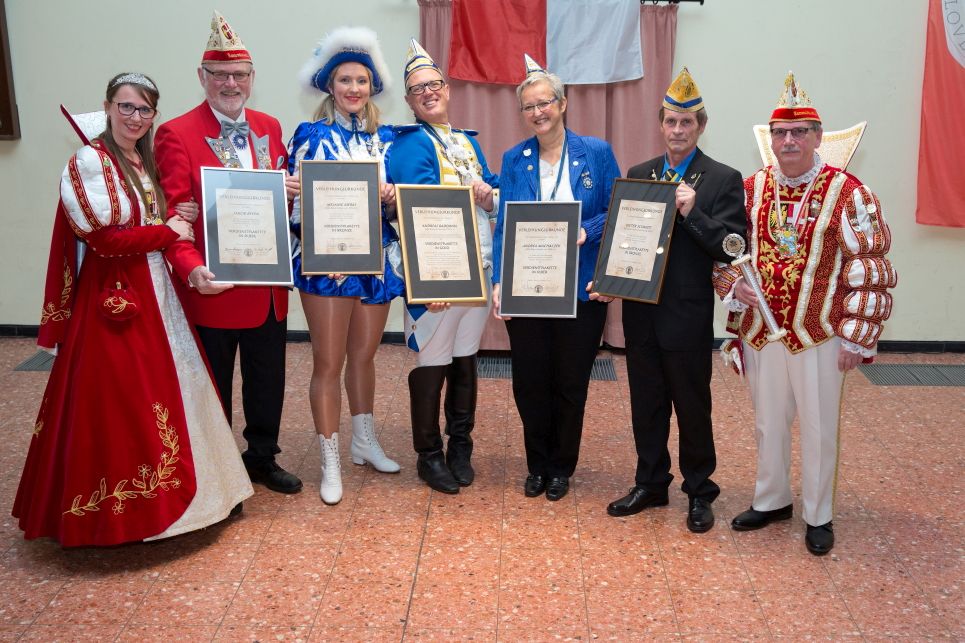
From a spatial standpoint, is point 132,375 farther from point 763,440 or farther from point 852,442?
point 852,442

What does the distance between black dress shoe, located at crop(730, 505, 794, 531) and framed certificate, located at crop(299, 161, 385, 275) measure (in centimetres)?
154

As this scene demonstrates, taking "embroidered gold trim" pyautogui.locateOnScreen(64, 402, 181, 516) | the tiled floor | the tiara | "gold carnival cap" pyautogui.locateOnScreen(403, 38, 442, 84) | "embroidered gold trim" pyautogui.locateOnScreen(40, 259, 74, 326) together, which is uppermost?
"gold carnival cap" pyautogui.locateOnScreen(403, 38, 442, 84)

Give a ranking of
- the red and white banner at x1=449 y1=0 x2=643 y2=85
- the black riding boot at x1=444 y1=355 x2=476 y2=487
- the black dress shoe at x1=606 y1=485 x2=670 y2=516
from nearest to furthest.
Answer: the black dress shoe at x1=606 y1=485 x2=670 y2=516, the black riding boot at x1=444 y1=355 x2=476 y2=487, the red and white banner at x1=449 y1=0 x2=643 y2=85

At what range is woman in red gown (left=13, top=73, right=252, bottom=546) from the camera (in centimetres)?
277

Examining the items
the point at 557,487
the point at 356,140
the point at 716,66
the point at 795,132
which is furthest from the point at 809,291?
the point at 716,66

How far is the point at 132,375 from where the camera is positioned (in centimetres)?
281

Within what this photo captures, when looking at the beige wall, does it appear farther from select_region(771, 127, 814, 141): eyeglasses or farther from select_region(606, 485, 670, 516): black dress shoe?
select_region(606, 485, 670, 516): black dress shoe

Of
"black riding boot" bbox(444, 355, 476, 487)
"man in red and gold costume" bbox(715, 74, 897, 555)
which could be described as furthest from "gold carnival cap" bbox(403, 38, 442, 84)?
"man in red and gold costume" bbox(715, 74, 897, 555)

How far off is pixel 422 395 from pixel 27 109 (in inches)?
145

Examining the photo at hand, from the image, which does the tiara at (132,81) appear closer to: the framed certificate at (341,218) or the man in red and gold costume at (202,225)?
the man in red and gold costume at (202,225)

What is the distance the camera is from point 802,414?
2.94 meters

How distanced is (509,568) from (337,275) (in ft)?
3.87

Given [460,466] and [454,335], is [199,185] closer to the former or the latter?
[454,335]

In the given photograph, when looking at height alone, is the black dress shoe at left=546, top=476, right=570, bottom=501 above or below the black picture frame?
below
